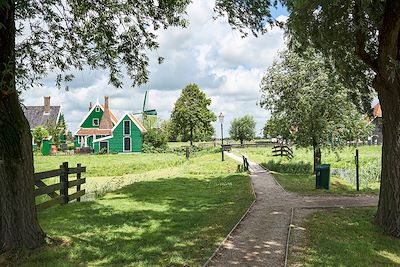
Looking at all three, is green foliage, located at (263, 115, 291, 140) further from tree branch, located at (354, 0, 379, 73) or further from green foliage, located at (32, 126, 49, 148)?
green foliage, located at (32, 126, 49, 148)

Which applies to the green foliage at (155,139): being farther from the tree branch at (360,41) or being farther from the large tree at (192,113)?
the tree branch at (360,41)

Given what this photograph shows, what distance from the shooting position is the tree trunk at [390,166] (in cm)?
834

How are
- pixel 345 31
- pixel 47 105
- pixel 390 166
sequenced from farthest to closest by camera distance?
pixel 47 105 → pixel 345 31 → pixel 390 166

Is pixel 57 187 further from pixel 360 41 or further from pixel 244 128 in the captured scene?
pixel 244 128

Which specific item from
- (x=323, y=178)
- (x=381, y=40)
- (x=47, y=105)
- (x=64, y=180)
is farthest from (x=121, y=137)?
(x=381, y=40)

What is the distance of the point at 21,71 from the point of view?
762cm

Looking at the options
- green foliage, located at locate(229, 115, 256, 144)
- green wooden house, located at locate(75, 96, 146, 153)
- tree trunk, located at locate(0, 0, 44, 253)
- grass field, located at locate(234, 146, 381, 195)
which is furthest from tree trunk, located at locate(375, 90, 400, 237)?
green foliage, located at locate(229, 115, 256, 144)

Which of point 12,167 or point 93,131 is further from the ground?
point 93,131

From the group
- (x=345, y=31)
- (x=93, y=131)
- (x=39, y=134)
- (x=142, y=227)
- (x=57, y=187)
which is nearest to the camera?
(x=142, y=227)

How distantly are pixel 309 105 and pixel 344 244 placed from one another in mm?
14249

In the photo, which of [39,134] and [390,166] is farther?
[39,134]

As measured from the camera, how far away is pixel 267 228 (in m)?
8.73

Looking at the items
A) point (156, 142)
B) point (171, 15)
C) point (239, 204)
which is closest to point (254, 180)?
point (239, 204)

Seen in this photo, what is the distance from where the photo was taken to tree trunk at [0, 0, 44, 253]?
6582mm
